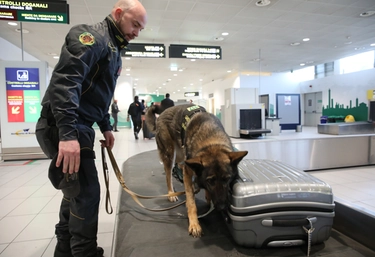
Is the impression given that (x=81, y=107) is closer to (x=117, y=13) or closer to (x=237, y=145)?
(x=117, y=13)

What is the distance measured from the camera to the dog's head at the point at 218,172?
1386 millimetres

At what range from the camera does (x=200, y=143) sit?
174cm

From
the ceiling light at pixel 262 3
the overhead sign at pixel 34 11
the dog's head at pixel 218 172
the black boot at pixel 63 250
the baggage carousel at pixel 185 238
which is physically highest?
the ceiling light at pixel 262 3

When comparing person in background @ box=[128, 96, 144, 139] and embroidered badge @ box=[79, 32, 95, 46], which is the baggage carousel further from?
person in background @ box=[128, 96, 144, 139]

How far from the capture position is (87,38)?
1233 millimetres

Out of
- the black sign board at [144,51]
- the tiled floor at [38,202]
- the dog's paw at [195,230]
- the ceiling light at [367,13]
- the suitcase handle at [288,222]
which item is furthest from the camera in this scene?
the black sign board at [144,51]

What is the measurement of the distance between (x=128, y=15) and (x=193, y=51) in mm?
7601

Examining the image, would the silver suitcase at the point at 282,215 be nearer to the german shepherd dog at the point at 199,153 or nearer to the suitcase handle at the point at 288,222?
the suitcase handle at the point at 288,222

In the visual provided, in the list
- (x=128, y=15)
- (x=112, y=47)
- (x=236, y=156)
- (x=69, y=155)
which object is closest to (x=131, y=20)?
(x=128, y=15)

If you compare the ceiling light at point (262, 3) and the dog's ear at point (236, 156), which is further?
the ceiling light at point (262, 3)

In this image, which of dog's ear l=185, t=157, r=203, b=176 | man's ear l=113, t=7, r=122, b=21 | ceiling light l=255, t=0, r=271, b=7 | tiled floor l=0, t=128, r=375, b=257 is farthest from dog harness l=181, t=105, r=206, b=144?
ceiling light l=255, t=0, r=271, b=7

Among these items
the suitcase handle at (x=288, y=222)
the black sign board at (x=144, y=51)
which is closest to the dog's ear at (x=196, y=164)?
the suitcase handle at (x=288, y=222)

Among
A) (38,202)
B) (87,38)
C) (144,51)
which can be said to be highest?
(144,51)

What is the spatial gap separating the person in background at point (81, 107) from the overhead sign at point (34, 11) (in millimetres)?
4760
